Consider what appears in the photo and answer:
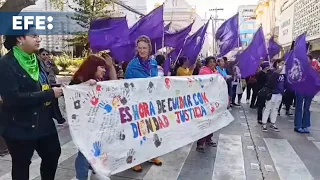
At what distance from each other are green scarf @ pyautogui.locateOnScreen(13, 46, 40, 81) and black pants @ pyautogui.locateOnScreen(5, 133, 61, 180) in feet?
1.69

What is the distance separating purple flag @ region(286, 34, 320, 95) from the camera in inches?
256

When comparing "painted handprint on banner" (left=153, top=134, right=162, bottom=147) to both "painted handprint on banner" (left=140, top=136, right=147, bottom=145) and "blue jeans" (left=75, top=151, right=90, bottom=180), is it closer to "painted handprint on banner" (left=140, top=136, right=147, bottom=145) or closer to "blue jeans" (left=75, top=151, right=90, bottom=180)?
"painted handprint on banner" (left=140, top=136, right=147, bottom=145)

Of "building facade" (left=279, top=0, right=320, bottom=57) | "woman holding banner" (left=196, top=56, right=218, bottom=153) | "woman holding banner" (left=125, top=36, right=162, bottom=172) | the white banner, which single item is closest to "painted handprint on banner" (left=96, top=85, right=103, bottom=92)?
the white banner

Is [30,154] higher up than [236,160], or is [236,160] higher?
[30,154]

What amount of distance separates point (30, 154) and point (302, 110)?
596cm

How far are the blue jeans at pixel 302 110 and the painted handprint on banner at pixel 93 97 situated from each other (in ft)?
16.8

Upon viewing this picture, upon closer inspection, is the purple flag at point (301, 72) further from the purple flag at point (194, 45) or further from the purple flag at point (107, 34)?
the purple flag at point (107, 34)

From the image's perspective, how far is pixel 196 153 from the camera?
5320 millimetres

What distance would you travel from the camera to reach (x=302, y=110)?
23.0 feet

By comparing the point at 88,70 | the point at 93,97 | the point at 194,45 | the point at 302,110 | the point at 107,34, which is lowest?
the point at 302,110

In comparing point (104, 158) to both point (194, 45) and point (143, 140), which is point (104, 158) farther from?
point (194, 45)

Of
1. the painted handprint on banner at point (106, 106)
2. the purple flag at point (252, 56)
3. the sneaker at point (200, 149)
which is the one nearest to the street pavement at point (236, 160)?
the sneaker at point (200, 149)

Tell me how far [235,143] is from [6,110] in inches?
172

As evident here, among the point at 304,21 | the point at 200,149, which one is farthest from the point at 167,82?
the point at 304,21
